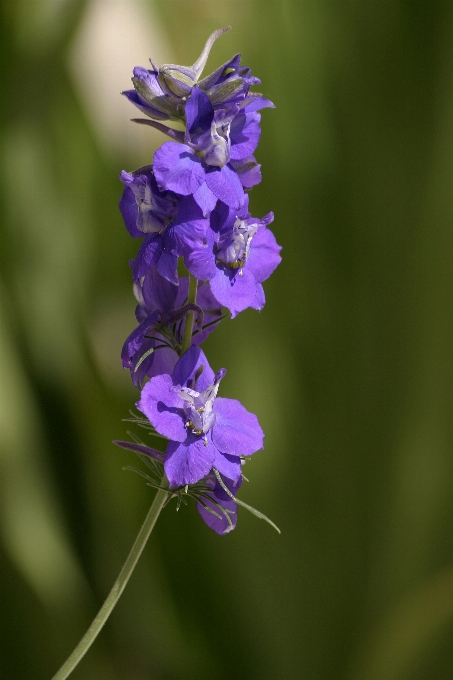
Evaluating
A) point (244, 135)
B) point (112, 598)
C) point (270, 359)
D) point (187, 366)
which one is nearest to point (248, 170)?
point (244, 135)

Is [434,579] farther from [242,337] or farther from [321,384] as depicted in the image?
[242,337]

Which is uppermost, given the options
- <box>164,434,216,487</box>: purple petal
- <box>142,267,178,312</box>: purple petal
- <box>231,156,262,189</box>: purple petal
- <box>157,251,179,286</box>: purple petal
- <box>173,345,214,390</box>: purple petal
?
<box>231,156,262,189</box>: purple petal

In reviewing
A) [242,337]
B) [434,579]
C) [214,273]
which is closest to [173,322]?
[214,273]

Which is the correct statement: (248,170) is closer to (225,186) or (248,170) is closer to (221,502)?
(225,186)

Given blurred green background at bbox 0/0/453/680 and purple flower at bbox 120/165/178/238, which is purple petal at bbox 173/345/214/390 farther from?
blurred green background at bbox 0/0/453/680

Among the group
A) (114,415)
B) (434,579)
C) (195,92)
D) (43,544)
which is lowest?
(434,579)

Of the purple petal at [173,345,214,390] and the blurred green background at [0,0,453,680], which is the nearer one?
the purple petal at [173,345,214,390]

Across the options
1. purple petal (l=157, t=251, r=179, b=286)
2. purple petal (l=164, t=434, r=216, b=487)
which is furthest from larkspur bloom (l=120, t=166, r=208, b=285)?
purple petal (l=164, t=434, r=216, b=487)
